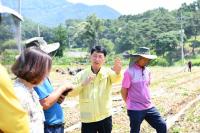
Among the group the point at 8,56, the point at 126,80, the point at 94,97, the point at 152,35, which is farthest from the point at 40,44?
the point at 152,35

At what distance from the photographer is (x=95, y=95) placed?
5.92m

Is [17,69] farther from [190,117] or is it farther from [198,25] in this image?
[198,25]

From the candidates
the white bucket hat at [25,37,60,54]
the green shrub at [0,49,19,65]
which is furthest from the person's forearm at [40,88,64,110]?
the green shrub at [0,49,19,65]

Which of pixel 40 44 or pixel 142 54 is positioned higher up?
pixel 40 44

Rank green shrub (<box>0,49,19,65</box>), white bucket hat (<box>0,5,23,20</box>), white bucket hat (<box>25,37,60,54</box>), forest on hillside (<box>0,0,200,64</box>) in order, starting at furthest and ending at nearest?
forest on hillside (<box>0,0,200,64</box>), white bucket hat (<box>25,37,60,54</box>), green shrub (<box>0,49,19,65</box>), white bucket hat (<box>0,5,23,20</box>)

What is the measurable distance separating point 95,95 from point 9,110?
3.51 m

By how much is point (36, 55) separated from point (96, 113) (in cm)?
259

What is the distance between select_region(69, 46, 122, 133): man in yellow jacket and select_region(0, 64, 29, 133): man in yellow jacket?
3.29 m

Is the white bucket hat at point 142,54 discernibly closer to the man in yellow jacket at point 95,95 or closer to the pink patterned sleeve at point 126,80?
the pink patterned sleeve at point 126,80

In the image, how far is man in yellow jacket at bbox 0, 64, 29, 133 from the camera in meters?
2.40

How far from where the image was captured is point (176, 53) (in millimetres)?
80625

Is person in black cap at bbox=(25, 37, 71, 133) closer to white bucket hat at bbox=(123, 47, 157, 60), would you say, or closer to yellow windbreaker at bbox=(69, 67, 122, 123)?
yellow windbreaker at bbox=(69, 67, 122, 123)

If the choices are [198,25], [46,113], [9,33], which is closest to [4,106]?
[9,33]

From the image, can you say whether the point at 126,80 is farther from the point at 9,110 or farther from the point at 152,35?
the point at 152,35
